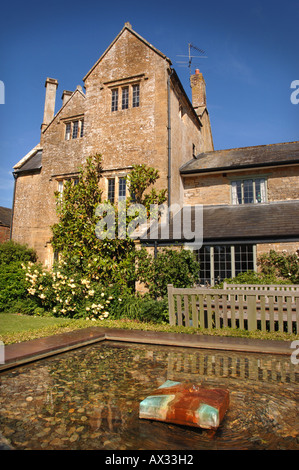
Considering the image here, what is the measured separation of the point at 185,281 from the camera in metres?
11.6

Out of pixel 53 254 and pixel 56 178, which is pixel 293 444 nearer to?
pixel 53 254

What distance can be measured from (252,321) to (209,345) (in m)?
2.19

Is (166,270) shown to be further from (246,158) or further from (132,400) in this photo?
(132,400)

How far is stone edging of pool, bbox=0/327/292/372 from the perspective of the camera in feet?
17.2

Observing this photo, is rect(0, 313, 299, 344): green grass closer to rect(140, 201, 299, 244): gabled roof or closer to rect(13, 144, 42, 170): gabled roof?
rect(140, 201, 299, 244): gabled roof

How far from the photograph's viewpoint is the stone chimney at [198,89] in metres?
21.9

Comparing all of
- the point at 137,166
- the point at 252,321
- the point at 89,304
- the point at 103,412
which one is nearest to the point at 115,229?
the point at 137,166

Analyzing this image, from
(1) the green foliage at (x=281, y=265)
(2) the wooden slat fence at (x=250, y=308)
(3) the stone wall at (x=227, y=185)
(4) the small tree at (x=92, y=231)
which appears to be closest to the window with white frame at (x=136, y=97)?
(4) the small tree at (x=92, y=231)

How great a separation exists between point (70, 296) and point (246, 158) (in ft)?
36.7

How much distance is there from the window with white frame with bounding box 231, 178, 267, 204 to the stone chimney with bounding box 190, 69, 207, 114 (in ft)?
29.2

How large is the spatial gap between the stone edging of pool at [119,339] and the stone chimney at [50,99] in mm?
17928

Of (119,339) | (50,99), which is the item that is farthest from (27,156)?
(119,339)

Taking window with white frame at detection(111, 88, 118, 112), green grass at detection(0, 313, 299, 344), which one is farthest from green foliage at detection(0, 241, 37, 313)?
window with white frame at detection(111, 88, 118, 112)

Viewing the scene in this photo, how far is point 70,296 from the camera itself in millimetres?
11117
